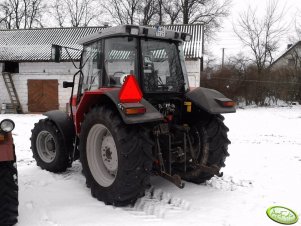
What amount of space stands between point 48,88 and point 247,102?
12.9 metres

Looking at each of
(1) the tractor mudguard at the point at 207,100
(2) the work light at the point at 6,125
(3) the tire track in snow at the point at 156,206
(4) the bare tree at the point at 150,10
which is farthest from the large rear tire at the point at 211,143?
(4) the bare tree at the point at 150,10

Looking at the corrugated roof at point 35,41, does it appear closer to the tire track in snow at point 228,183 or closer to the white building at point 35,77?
the white building at point 35,77

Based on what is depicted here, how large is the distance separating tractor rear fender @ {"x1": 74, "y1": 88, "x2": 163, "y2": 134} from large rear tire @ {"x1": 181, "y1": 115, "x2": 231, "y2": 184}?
38.3 inches

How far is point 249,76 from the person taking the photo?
2258 cm

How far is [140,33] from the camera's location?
4.09 metres

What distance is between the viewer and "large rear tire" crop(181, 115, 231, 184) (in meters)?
4.42

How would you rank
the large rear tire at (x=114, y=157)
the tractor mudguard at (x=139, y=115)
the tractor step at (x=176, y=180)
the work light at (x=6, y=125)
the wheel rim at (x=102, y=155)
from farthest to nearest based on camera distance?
the wheel rim at (x=102, y=155)
the tractor step at (x=176, y=180)
the large rear tire at (x=114, y=157)
the tractor mudguard at (x=139, y=115)
the work light at (x=6, y=125)

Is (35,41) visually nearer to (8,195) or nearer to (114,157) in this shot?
(114,157)

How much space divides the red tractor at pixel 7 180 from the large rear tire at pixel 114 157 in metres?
1.04

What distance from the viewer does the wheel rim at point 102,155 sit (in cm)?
413

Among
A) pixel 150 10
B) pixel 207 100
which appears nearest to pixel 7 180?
pixel 207 100

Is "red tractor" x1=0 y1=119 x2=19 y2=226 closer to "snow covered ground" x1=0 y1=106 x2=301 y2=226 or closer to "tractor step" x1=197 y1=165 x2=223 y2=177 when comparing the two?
"snow covered ground" x1=0 y1=106 x2=301 y2=226

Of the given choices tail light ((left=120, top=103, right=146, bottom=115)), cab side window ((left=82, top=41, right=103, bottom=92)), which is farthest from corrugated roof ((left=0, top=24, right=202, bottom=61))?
tail light ((left=120, top=103, right=146, bottom=115))

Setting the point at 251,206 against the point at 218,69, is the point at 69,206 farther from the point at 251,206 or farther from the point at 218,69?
the point at 218,69
